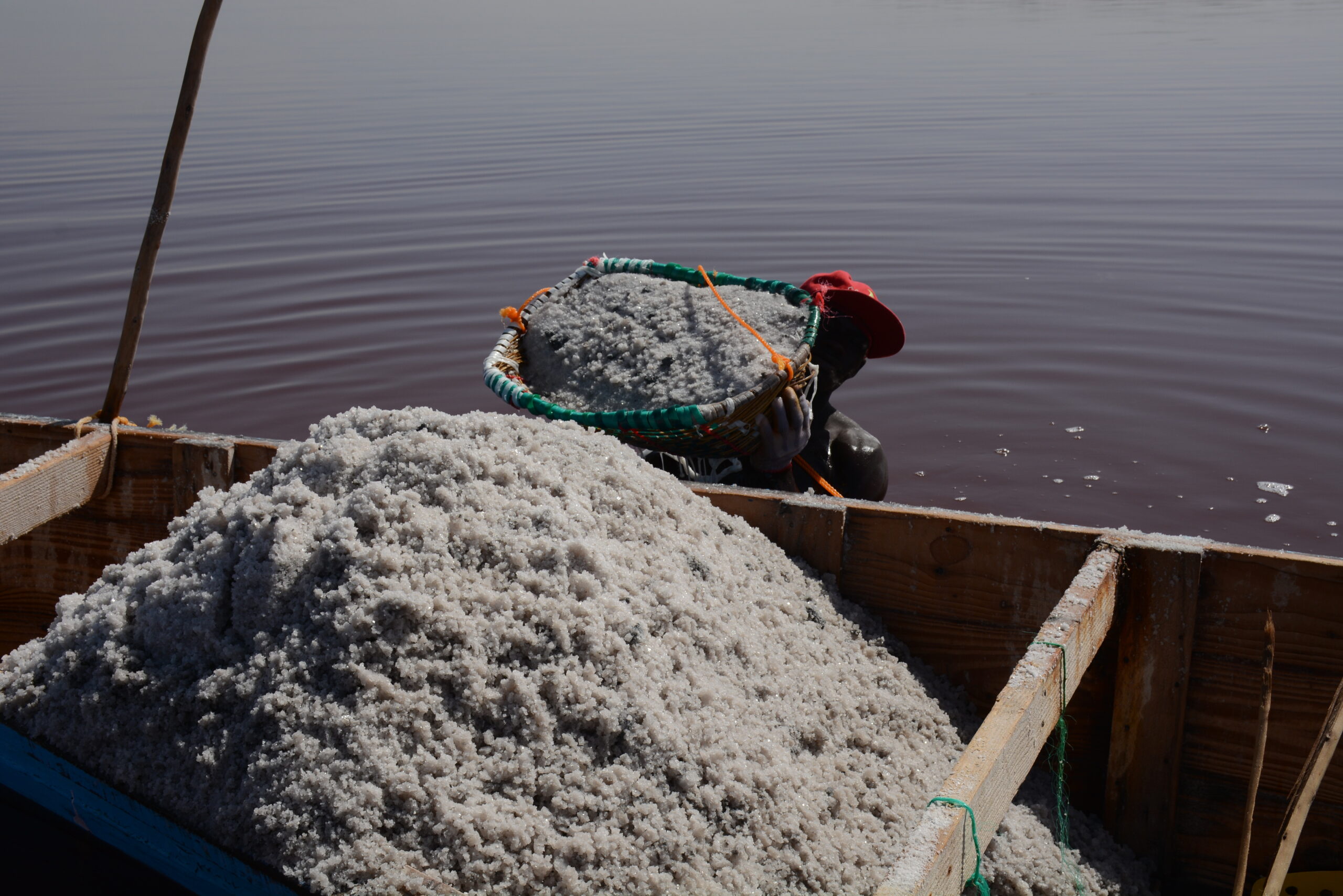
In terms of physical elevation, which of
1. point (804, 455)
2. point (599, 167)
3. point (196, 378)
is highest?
point (599, 167)

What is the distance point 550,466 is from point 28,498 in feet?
5.21

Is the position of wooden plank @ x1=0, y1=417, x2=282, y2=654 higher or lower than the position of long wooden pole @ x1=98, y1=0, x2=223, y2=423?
lower

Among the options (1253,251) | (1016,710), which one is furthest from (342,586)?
(1253,251)

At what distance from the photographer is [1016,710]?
1.53m

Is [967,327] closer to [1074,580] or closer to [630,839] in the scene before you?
[1074,580]

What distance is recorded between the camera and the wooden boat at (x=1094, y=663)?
63.8 inches

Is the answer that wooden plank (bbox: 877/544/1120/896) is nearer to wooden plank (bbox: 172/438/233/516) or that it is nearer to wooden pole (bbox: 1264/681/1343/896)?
wooden pole (bbox: 1264/681/1343/896)

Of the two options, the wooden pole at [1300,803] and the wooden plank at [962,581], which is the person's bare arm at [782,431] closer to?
the wooden plank at [962,581]

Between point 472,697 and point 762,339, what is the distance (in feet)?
4.61

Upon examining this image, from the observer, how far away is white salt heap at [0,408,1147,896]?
148cm

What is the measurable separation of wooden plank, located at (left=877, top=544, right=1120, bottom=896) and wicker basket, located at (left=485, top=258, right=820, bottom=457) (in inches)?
34.9

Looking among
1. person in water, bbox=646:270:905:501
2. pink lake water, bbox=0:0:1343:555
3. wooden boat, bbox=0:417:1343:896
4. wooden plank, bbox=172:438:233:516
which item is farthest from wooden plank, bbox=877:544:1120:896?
pink lake water, bbox=0:0:1343:555

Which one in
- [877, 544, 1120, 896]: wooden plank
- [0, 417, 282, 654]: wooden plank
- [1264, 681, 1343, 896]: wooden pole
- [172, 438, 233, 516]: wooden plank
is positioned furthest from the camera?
[0, 417, 282, 654]: wooden plank

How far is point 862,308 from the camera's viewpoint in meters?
3.16
